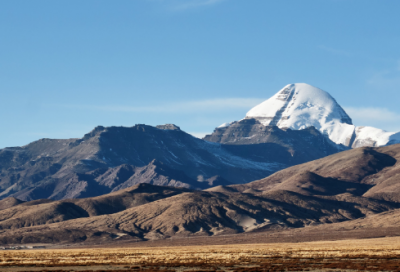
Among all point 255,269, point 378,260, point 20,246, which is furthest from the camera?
point 20,246

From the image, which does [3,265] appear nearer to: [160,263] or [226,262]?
[160,263]

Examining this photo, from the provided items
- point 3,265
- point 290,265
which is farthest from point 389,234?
point 3,265

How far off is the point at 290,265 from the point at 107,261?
87.9ft

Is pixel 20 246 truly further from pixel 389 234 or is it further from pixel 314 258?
pixel 314 258

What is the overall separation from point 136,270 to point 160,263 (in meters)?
8.78

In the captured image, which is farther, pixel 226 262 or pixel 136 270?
pixel 226 262

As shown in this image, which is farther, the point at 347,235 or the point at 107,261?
the point at 347,235

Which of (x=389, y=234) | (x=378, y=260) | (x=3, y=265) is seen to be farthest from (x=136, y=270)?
(x=389, y=234)

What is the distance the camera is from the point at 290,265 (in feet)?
238

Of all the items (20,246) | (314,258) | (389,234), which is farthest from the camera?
(20,246)

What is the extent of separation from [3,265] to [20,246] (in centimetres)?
12163

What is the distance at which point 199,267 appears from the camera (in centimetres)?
7288

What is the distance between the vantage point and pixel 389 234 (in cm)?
18212

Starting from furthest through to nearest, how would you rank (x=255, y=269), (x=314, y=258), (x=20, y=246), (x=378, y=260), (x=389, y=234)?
(x=20, y=246) < (x=389, y=234) < (x=314, y=258) < (x=378, y=260) < (x=255, y=269)
